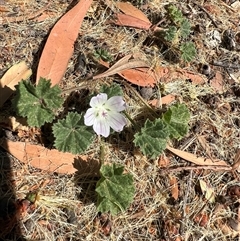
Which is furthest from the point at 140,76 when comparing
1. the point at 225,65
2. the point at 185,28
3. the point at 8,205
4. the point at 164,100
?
the point at 8,205

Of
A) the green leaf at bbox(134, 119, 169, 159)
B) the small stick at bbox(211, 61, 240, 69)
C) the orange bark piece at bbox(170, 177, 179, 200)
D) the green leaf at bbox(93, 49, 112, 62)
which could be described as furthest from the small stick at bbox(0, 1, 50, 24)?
the orange bark piece at bbox(170, 177, 179, 200)

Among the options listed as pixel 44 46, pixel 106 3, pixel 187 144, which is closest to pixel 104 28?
pixel 106 3

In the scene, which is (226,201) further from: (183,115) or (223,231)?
(183,115)

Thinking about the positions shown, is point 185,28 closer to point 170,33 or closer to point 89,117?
point 170,33

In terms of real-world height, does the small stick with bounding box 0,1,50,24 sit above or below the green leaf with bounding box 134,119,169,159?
above

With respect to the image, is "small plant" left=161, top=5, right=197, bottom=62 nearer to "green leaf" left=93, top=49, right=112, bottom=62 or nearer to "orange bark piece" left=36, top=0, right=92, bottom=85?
"green leaf" left=93, top=49, right=112, bottom=62

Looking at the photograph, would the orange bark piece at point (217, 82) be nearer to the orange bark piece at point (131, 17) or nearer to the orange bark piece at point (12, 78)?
the orange bark piece at point (131, 17)
